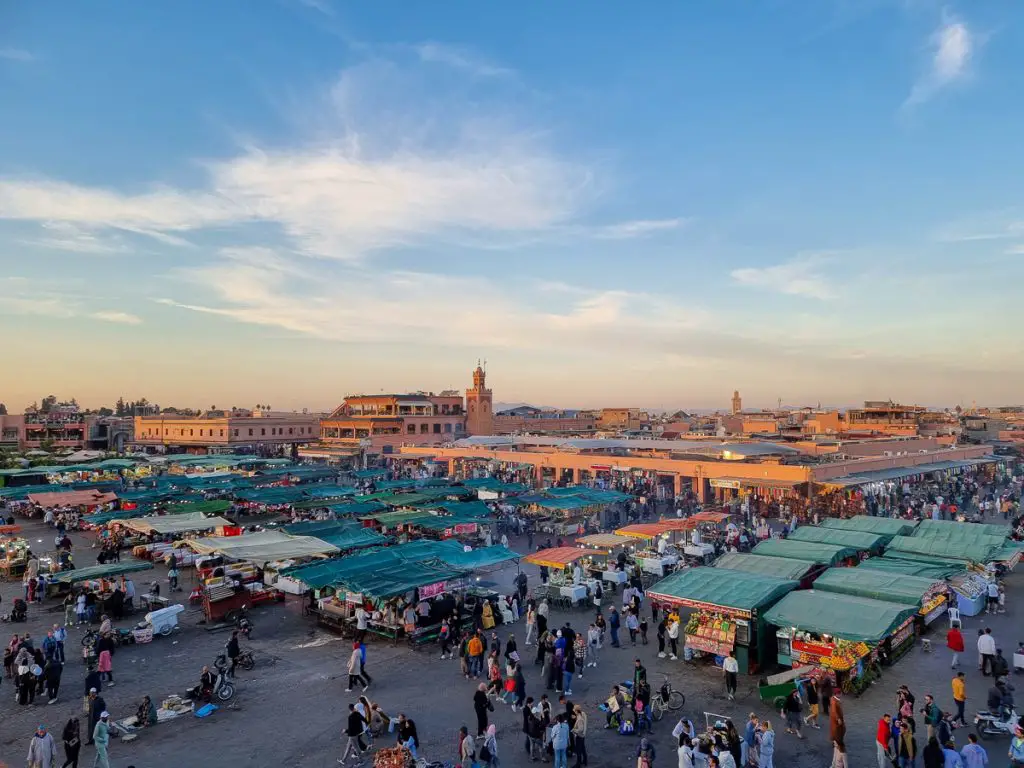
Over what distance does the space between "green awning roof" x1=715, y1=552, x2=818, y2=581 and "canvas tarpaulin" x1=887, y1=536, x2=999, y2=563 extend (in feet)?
12.1

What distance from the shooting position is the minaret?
7650cm

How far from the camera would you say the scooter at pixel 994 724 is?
10.3 m

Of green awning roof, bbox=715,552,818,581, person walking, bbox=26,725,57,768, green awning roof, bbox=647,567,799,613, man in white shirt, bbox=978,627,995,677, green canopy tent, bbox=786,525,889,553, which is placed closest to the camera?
person walking, bbox=26,725,57,768

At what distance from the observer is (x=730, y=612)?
43.5ft

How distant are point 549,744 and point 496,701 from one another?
7.74ft

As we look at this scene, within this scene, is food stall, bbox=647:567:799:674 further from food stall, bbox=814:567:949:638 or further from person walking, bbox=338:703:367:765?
person walking, bbox=338:703:367:765

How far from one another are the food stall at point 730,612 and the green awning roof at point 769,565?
3.13ft

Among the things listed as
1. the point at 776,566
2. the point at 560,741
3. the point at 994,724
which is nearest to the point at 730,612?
the point at 776,566

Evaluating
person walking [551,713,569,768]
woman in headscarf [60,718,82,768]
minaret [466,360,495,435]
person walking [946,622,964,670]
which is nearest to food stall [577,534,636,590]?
person walking [946,622,964,670]

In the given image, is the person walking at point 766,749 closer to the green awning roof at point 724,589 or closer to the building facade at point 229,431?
the green awning roof at point 724,589

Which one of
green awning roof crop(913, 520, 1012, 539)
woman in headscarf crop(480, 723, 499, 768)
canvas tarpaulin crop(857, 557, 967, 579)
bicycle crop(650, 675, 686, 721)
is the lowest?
bicycle crop(650, 675, 686, 721)

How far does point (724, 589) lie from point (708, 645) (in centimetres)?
123

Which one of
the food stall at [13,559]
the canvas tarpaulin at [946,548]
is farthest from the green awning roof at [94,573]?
the canvas tarpaulin at [946,548]

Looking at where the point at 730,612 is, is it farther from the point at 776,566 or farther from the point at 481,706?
the point at 481,706
